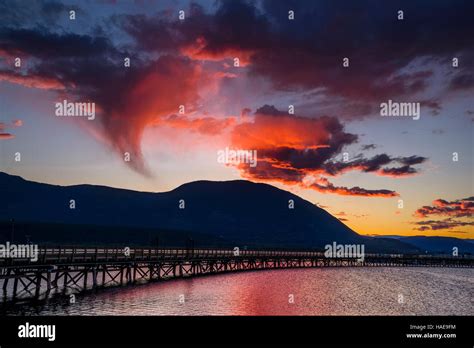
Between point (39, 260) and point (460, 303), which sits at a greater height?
point (39, 260)

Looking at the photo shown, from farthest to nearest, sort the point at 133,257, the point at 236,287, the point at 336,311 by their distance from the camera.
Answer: the point at 236,287 → the point at 133,257 → the point at 336,311
